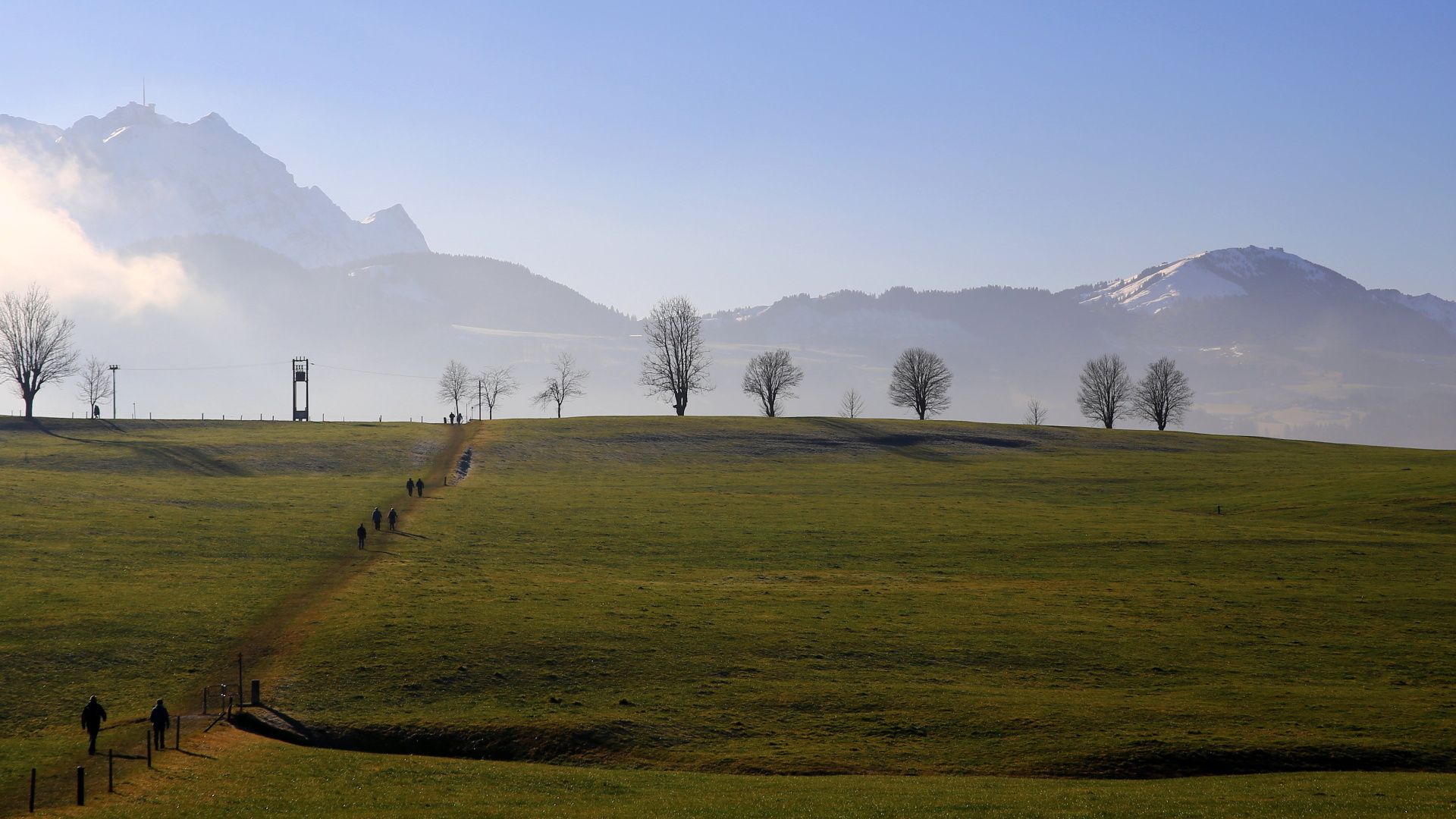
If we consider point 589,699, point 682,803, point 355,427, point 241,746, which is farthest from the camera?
point 355,427

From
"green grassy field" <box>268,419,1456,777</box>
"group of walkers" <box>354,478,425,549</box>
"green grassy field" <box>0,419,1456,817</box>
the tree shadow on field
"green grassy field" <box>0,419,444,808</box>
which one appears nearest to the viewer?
"green grassy field" <box>0,419,1456,817</box>

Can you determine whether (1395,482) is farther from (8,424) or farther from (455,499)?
(8,424)

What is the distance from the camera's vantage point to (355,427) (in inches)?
4525

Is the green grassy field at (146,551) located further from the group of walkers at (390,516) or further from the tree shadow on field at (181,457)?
the group of walkers at (390,516)

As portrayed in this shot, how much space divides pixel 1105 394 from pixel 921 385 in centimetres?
3404

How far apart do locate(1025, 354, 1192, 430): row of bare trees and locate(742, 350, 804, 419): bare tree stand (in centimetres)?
5066

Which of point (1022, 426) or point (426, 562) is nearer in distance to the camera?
point (426, 562)

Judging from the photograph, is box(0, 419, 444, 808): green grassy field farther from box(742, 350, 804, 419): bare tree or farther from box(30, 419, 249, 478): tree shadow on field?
box(742, 350, 804, 419): bare tree

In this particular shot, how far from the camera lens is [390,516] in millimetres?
64188

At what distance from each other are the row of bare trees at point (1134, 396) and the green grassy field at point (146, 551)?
114563 mm

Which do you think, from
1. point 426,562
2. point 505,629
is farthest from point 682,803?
point 426,562

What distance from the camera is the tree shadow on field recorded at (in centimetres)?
8738

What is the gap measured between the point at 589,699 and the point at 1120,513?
52139 mm

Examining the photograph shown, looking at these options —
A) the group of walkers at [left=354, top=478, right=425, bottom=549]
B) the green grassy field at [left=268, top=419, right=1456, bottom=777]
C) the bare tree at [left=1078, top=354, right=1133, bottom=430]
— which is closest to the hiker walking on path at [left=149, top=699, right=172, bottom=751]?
the green grassy field at [left=268, top=419, right=1456, bottom=777]
